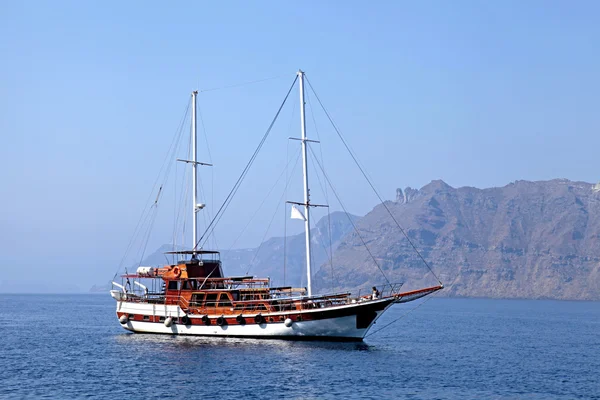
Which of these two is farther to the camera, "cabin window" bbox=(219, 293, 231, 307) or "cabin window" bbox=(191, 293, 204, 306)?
"cabin window" bbox=(191, 293, 204, 306)

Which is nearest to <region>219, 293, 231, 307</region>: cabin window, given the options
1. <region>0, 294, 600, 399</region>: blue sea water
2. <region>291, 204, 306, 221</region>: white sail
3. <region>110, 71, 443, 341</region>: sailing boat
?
<region>110, 71, 443, 341</region>: sailing boat

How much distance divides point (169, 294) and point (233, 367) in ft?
64.6

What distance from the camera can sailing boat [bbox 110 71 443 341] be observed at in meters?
62.9

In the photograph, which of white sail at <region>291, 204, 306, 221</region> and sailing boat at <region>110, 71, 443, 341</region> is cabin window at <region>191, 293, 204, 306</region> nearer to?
sailing boat at <region>110, 71, 443, 341</region>

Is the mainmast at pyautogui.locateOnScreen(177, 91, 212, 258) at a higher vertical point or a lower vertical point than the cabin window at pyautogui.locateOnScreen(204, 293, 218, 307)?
higher

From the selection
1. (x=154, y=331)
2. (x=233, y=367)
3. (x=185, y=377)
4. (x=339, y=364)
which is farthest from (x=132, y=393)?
(x=154, y=331)

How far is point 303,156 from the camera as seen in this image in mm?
67062

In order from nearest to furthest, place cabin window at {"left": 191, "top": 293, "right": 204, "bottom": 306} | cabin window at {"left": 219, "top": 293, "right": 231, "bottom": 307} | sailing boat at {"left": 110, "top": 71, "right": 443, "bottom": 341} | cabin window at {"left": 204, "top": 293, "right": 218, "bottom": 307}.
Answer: sailing boat at {"left": 110, "top": 71, "right": 443, "bottom": 341} → cabin window at {"left": 219, "top": 293, "right": 231, "bottom": 307} → cabin window at {"left": 204, "top": 293, "right": 218, "bottom": 307} → cabin window at {"left": 191, "top": 293, "right": 204, "bottom": 306}

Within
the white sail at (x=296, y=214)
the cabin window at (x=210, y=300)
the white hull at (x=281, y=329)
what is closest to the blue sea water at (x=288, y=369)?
the white hull at (x=281, y=329)

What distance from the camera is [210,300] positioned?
67625 millimetres

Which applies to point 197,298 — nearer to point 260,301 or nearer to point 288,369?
point 260,301

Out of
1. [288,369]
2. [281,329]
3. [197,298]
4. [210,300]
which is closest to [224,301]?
[210,300]

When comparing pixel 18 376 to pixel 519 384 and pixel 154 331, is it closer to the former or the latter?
pixel 154 331

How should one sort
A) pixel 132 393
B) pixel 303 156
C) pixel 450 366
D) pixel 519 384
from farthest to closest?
pixel 303 156
pixel 450 366
pixel 519 384
pixel 132 393
